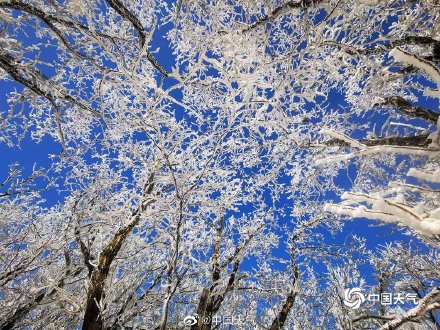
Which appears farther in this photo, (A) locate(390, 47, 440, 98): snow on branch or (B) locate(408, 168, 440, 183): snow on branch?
(A) locate(390, 47, 440, 98): snow on branch

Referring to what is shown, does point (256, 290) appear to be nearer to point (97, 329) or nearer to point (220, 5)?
point (97, 329)

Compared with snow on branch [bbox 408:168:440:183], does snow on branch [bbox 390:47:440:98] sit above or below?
above

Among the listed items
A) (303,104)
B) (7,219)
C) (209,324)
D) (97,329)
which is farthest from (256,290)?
(7,219)

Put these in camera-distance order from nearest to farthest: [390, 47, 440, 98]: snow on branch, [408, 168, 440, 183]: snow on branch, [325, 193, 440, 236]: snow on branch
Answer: [325, 193, 440, 236]: snow on branch < [408, 168, 440, 183]: snow on branch < [390, 47, 440, 98]: snow on branch

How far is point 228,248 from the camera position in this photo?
35.6 feet
